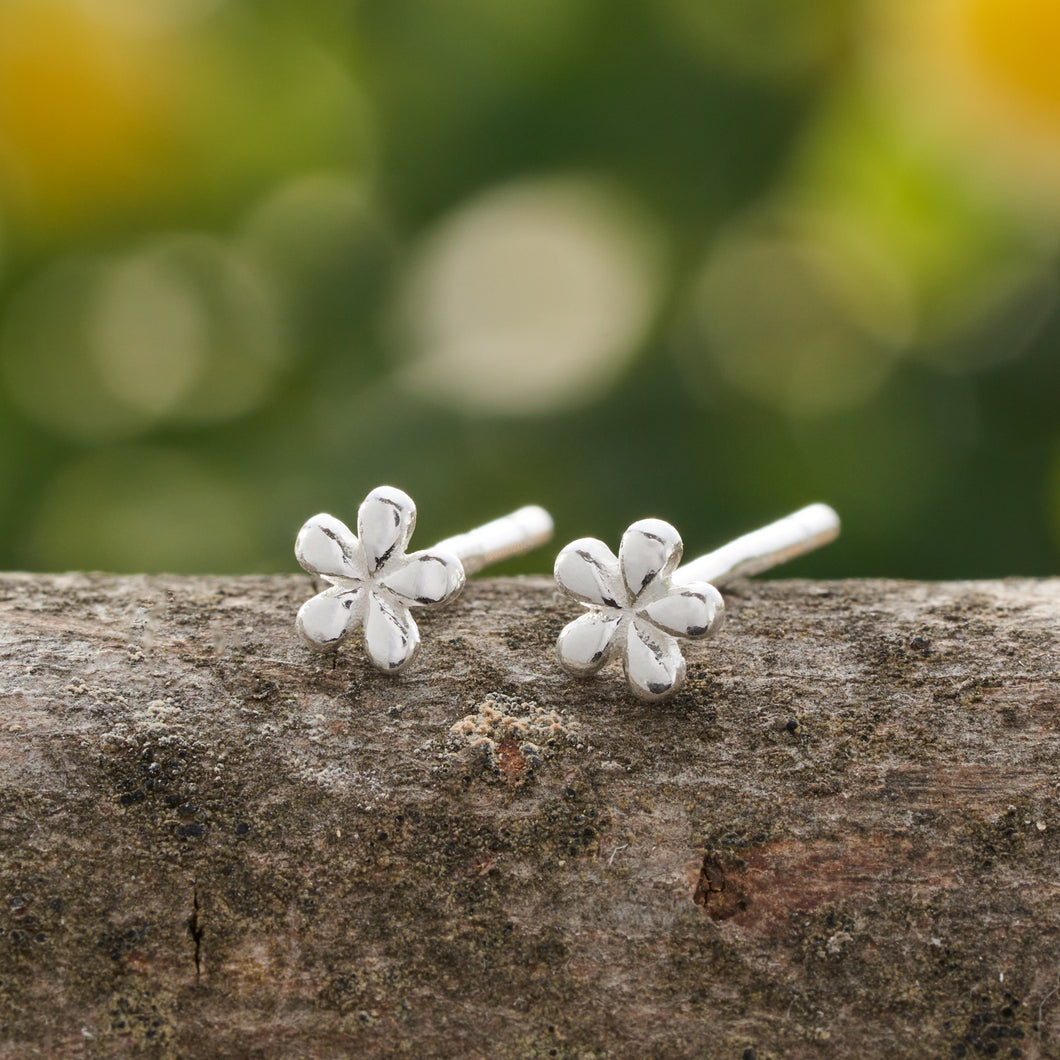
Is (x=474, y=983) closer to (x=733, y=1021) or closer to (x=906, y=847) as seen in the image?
(x=733, y=1021)

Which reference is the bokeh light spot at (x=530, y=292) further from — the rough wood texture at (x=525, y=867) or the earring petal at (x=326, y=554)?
the rough wood texture at (x=525, y=867)

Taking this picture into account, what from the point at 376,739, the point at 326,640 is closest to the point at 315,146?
the point at 326,640

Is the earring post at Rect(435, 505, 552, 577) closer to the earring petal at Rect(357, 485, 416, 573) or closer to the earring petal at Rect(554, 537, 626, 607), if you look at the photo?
the earring petal at Rect(357, 485, 416, 573)

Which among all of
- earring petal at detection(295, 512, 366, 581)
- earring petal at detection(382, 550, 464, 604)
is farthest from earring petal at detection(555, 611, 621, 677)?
earring petal at detection(295, 512, 366, 581)

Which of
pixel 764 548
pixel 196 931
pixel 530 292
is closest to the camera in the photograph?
pixel 196 931

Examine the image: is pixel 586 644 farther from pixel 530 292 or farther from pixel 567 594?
pixel 530 292

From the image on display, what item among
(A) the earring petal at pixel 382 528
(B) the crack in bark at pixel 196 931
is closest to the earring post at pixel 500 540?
(A) the earring petal at pixel 382 528

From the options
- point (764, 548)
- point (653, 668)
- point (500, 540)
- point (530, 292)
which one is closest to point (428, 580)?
point (653, 668)
